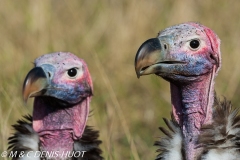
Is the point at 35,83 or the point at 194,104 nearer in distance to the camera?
the point at 194,104

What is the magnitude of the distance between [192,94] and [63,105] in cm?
106

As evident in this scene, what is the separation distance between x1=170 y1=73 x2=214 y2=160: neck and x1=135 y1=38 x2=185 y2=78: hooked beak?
0.74 feet

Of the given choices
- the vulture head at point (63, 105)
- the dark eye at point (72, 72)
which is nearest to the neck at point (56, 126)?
the vulture head at point (63, 105)

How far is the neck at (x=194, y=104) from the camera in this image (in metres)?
5.75

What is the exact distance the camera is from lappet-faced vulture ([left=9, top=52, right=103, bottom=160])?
6.23 meters

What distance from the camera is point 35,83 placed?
600cm

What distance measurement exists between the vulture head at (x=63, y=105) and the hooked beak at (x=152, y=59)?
2.80 feet

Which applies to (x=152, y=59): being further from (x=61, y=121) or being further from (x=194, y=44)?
(x=61, y=121)

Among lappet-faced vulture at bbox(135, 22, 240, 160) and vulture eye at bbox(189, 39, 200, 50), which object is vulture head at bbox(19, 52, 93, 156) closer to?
lappet-faced vulture at bbox(135, 22, 240, 160)

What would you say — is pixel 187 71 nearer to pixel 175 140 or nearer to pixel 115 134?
pixel 175 140

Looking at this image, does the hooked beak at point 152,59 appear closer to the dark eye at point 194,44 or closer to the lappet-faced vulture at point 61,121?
the dark eye at point 194,44

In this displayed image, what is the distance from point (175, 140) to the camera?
18.9 feet

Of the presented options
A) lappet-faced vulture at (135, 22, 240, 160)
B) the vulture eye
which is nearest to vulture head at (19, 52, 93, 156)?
lappet-faced vulture at (135, 22, 240, 160)

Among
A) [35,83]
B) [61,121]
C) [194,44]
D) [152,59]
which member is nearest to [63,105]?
[61,121]
